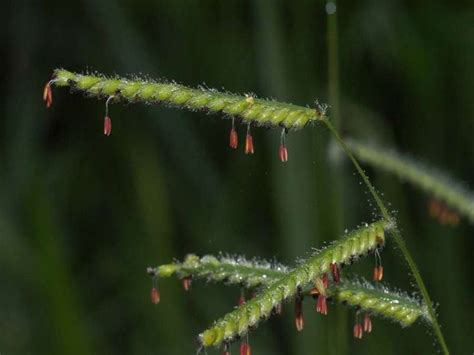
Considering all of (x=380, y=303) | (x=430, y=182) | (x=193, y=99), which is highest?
(x=193, y=99)

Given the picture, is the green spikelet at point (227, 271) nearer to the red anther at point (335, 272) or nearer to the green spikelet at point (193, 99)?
the red anther at point (335, 272)

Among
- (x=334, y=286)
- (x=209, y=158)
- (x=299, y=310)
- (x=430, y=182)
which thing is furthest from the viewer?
(x=209, y=158)

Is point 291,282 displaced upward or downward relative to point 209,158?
downward

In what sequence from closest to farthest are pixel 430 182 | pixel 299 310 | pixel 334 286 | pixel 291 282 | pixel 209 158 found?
pixel 291 282 < pixel 299 310 < pixel 334 286 < pixel 430 182 < pixel 209 158

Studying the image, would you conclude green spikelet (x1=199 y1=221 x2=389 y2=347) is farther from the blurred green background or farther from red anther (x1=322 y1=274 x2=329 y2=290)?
the blurred green background

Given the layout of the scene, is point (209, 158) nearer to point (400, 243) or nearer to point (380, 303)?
point (380, 303)

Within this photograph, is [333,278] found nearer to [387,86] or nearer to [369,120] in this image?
[369,120]

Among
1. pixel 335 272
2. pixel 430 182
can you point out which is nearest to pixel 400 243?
pixel 335 272

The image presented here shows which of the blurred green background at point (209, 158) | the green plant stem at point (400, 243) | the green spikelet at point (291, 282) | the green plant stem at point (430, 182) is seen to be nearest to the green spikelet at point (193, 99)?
the green plant stem at point (400, 243)
